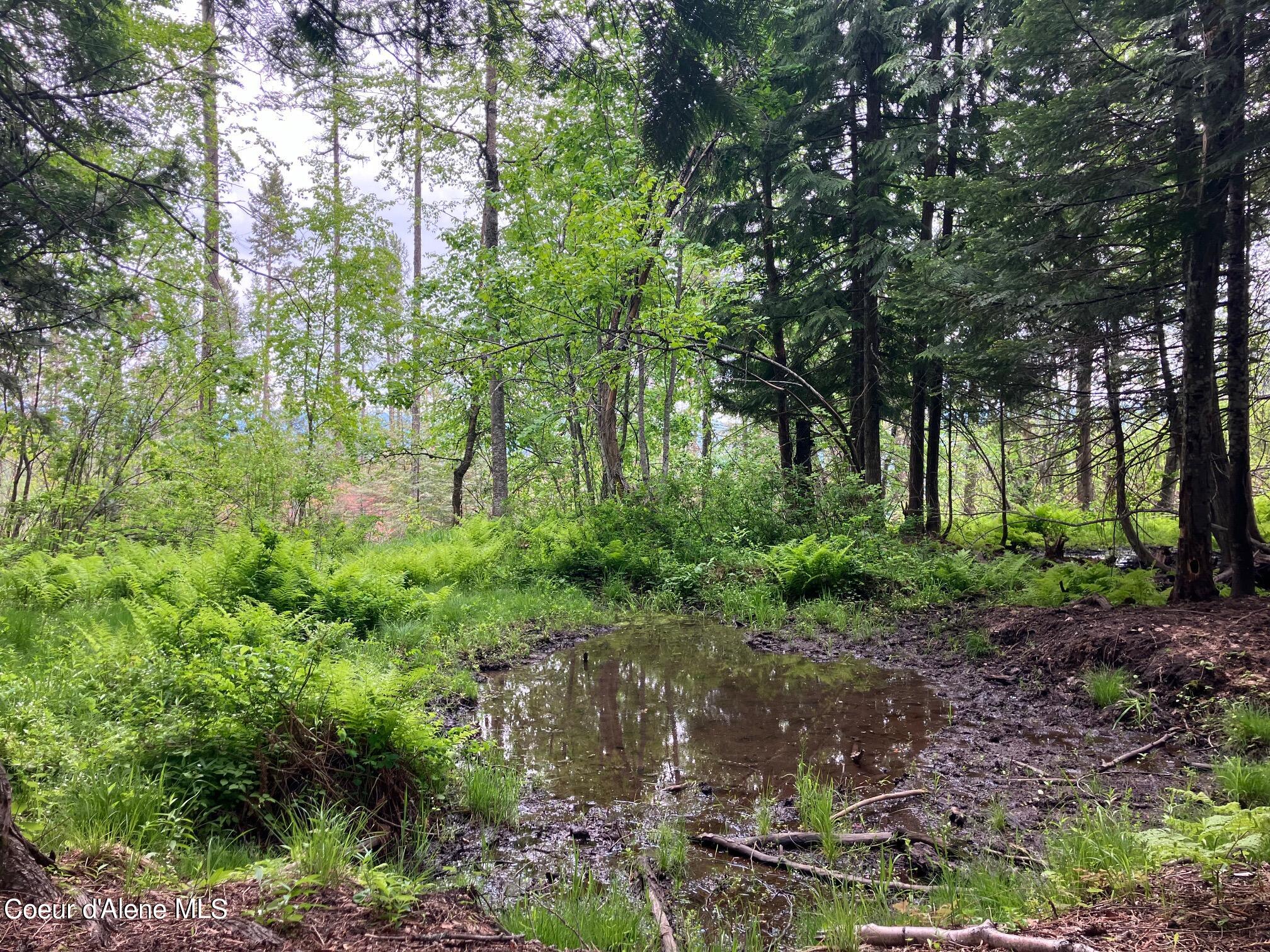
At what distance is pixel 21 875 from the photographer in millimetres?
1942

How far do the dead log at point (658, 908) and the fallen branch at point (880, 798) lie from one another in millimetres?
1101

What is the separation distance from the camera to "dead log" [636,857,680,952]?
8.18 ft

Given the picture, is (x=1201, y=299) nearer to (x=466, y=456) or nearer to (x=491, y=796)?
(x=491, y=796)

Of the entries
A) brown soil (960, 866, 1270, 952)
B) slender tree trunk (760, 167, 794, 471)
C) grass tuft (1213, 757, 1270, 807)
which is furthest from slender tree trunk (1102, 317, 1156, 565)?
slender tree trunk (760, 167, 794, 471)

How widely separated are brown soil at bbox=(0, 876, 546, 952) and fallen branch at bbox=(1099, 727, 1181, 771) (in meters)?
3.68

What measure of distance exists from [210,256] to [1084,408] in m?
13.3

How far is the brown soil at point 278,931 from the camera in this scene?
5.93 feet

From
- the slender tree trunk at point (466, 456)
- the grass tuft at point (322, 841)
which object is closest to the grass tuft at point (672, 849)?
the grass tuft at point (322, 841)

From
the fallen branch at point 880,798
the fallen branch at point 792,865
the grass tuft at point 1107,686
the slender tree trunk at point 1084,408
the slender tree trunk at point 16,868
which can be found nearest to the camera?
the slender tree trunk at point 16,868

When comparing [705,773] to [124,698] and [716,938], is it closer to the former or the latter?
[716,938]

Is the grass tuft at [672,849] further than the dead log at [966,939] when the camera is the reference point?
Yes

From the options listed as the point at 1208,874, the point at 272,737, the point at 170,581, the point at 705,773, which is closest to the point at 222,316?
the point at 170,581

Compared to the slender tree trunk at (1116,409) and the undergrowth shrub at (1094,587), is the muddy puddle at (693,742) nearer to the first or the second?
the undergrowth shrub at (1094,587)

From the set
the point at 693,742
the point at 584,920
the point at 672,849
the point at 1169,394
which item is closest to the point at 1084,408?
the point at 1169,394
